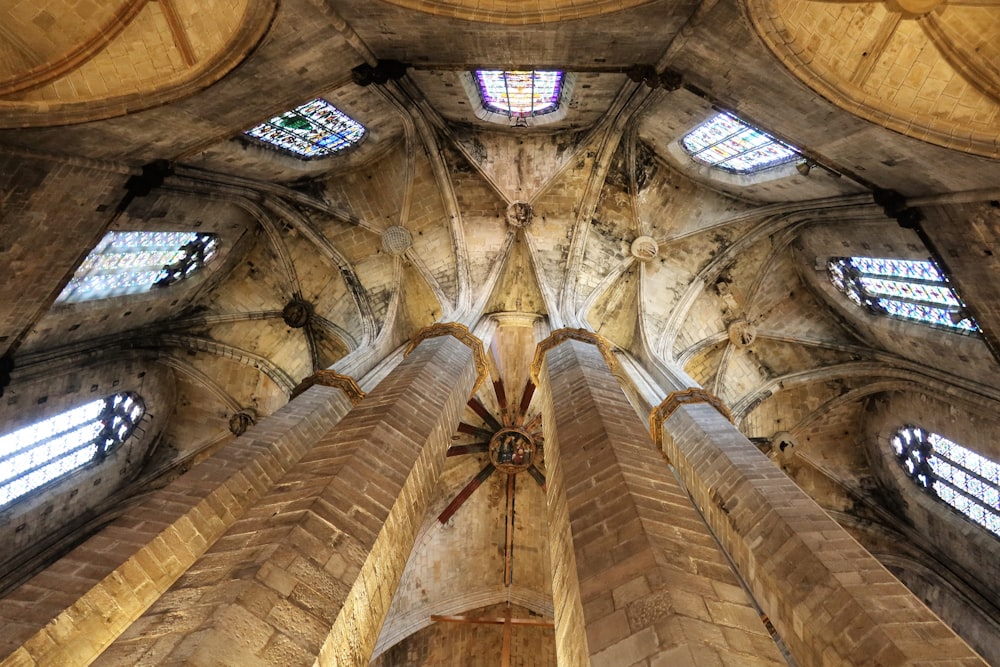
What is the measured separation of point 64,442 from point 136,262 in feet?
13.3

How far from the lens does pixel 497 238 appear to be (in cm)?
1323

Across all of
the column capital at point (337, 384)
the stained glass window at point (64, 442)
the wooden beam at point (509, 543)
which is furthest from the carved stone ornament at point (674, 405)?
the stained glass window at point (64, 442)

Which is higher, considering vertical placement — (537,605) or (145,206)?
(145,206)

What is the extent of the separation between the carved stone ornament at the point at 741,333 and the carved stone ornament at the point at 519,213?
534cm

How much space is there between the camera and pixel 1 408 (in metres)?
9.93

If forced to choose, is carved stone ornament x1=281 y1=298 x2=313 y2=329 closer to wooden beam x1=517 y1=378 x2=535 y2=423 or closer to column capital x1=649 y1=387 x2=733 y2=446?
wooden beam x1=517 y1=378 x2=535 y2=423

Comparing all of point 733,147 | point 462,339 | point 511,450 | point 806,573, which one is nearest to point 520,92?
point 733,147

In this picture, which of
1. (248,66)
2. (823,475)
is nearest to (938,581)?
(823,475)

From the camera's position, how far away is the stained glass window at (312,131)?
11211 millimetres

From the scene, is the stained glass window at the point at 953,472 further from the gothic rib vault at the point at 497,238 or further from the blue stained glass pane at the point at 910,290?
the blue stained glass pane at the point at 910,290

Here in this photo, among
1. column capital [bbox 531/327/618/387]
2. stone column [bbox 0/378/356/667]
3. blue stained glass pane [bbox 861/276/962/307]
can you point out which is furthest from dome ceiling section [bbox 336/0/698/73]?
blue stained glass pane [bbox 861/276/962/307]

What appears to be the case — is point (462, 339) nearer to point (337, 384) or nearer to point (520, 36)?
point (337, 384)

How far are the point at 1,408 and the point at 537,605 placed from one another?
445 inches

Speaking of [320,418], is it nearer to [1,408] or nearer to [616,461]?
[616,461]
